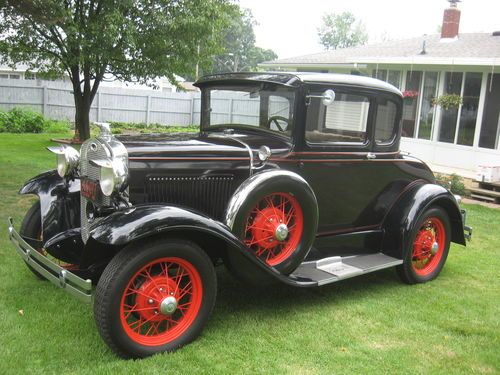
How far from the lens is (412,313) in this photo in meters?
4.17

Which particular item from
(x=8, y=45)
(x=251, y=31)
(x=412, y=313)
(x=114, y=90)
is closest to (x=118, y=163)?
(x=412, y=313)

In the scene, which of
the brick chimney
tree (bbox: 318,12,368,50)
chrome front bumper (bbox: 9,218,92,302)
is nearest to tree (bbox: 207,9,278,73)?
tree (bbox: 318,12,368,50)

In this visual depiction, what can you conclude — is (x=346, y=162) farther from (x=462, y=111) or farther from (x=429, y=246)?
(x=462, y=111)

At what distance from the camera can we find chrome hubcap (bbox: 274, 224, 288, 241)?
386cm

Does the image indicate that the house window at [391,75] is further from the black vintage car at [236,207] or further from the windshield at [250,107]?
the windshield at [250,107]

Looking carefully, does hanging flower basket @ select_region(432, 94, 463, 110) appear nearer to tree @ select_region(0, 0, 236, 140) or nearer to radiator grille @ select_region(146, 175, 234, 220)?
tree @ select_region(0, 0, 236, 140)

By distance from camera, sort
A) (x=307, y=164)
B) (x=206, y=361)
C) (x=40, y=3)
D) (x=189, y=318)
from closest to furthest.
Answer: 1. (x=206, y=361)
2. (x=189, y=318)
3. (x=307, y=164)
4. (x=40, y=3)

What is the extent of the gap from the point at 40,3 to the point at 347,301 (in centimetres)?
558

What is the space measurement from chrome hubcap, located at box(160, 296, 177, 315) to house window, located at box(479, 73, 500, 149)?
34.1 ft

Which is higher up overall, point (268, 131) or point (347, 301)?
point (268, 131)

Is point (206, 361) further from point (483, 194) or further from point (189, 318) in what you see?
point (483, 194)

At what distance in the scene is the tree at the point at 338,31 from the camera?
237ft

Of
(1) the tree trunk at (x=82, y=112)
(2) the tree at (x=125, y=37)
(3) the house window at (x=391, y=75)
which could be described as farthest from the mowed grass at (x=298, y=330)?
(3) the house window at (x=391, y=75)

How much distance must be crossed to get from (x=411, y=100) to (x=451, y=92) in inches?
42.9
